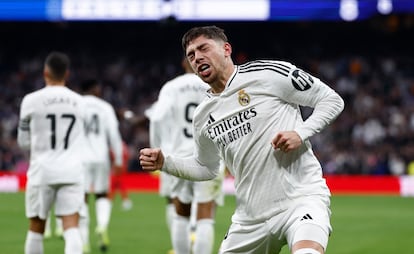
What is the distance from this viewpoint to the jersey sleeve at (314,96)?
18.1 feet

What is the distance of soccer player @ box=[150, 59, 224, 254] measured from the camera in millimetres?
8797

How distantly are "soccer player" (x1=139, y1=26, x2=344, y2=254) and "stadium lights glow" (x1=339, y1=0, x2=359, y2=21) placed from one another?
17518 mm

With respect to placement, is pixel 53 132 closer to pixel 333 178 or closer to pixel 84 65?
pixel 333 178

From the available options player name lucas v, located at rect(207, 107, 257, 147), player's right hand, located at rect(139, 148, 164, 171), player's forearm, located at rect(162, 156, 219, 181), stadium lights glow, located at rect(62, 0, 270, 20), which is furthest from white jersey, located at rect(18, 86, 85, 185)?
stadium lights glow, located at rect(62, 0, 270, 20)

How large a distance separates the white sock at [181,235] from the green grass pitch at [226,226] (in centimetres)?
220

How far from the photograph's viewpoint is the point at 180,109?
9.14 m

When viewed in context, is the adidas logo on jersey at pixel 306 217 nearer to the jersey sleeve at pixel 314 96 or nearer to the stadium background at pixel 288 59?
the jersey sleeve at pixel 314 96

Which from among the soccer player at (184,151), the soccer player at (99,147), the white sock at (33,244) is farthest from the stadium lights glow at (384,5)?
the white sock at (33,244)

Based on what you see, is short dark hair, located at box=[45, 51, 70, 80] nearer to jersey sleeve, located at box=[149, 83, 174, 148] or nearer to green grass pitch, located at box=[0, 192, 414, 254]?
jersey sleeve, located at box=[149, 83, 174, 148]

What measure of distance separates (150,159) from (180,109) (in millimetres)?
3360

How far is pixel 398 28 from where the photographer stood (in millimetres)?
29812

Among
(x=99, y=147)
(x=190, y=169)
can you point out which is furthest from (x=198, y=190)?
(x=99, y=147)

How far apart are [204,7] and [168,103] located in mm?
13969

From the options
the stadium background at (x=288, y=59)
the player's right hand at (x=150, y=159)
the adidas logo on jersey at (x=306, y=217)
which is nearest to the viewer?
the adidas logo on jersey at (x=306, y=217)
